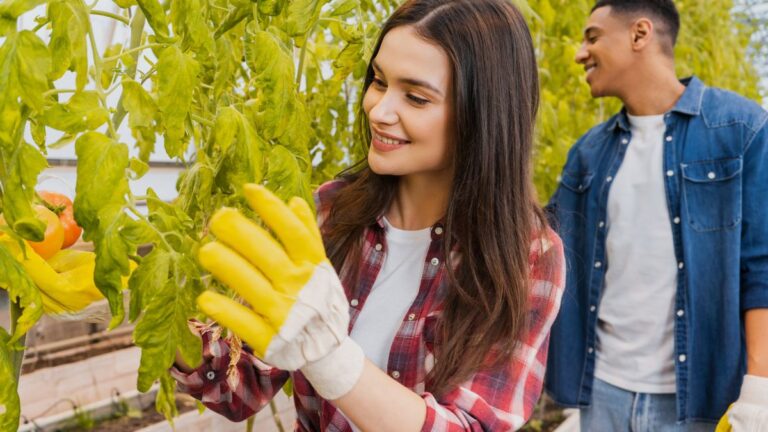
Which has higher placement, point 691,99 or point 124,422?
point 691,99

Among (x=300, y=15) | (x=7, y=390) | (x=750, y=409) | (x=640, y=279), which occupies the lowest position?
(x=750, y=409)

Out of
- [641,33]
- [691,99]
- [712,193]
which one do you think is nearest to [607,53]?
[641,33]

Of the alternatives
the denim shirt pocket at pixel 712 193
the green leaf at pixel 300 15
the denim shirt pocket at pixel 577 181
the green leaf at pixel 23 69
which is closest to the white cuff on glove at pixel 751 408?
the denim shirt pocket at pixel 712 193

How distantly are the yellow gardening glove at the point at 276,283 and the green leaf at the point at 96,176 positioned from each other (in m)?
0.10

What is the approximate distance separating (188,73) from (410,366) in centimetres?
48

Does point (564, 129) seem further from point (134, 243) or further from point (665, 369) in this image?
point (134, 243)

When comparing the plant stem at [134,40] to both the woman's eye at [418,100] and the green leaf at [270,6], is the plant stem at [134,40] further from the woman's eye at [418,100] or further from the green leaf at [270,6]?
the woman's eye at [418,100]

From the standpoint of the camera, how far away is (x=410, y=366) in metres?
0.96

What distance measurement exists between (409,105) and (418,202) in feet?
0.66

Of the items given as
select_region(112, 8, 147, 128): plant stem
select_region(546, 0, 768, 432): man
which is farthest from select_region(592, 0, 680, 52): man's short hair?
select_region(112, 8, 147, 128): plant stem

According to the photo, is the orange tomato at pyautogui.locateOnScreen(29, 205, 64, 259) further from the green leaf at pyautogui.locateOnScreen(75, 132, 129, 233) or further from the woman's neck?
the woman's neck

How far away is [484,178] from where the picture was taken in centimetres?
97

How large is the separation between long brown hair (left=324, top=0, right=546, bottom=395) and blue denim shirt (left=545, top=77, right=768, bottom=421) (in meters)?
0.61

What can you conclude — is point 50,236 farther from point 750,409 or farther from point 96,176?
point 750,409
